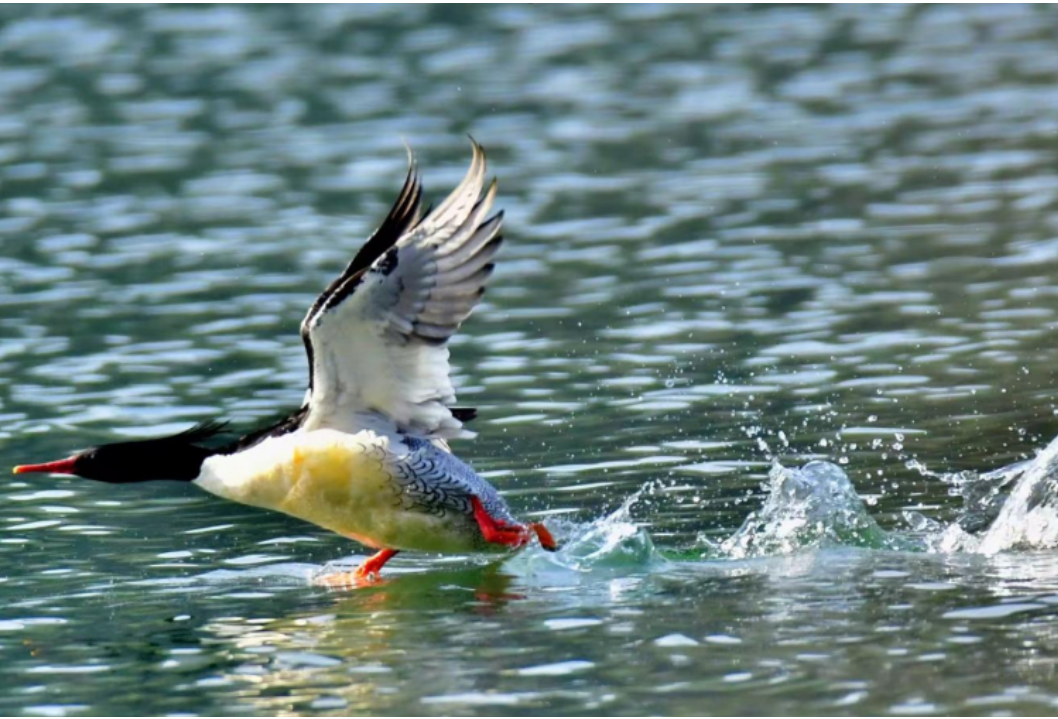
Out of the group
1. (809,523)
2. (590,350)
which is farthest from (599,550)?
(590,350)

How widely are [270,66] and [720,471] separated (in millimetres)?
19613

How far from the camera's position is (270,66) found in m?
30.8

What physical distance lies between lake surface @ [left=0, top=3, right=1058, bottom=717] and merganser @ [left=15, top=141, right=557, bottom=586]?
1.07ft

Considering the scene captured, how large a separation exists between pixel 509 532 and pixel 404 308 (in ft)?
4.40

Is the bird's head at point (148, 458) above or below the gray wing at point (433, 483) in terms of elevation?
above

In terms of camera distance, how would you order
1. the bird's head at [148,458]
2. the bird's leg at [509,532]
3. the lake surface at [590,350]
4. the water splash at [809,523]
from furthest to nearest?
the bird's head at [148,458]
the water splash at [809,523]
the bird's leg at [509,532]
the lake surface at [590,350]

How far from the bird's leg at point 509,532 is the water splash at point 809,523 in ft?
3.17

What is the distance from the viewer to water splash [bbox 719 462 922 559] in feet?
35.7

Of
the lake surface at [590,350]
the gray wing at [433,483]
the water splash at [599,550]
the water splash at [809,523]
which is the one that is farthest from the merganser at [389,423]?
the water splash at [809,523]

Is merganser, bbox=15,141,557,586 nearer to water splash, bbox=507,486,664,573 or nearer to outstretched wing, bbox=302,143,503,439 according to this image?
outstretched wing, bbox=302,143,503,439

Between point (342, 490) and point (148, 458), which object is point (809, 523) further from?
point (148, 458)

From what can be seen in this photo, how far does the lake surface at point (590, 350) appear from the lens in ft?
29.5

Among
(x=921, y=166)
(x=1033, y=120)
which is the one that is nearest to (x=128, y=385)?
(x=921, y=166)

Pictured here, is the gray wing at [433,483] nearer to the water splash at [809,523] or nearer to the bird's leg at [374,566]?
the bird's leg at [374,566]
